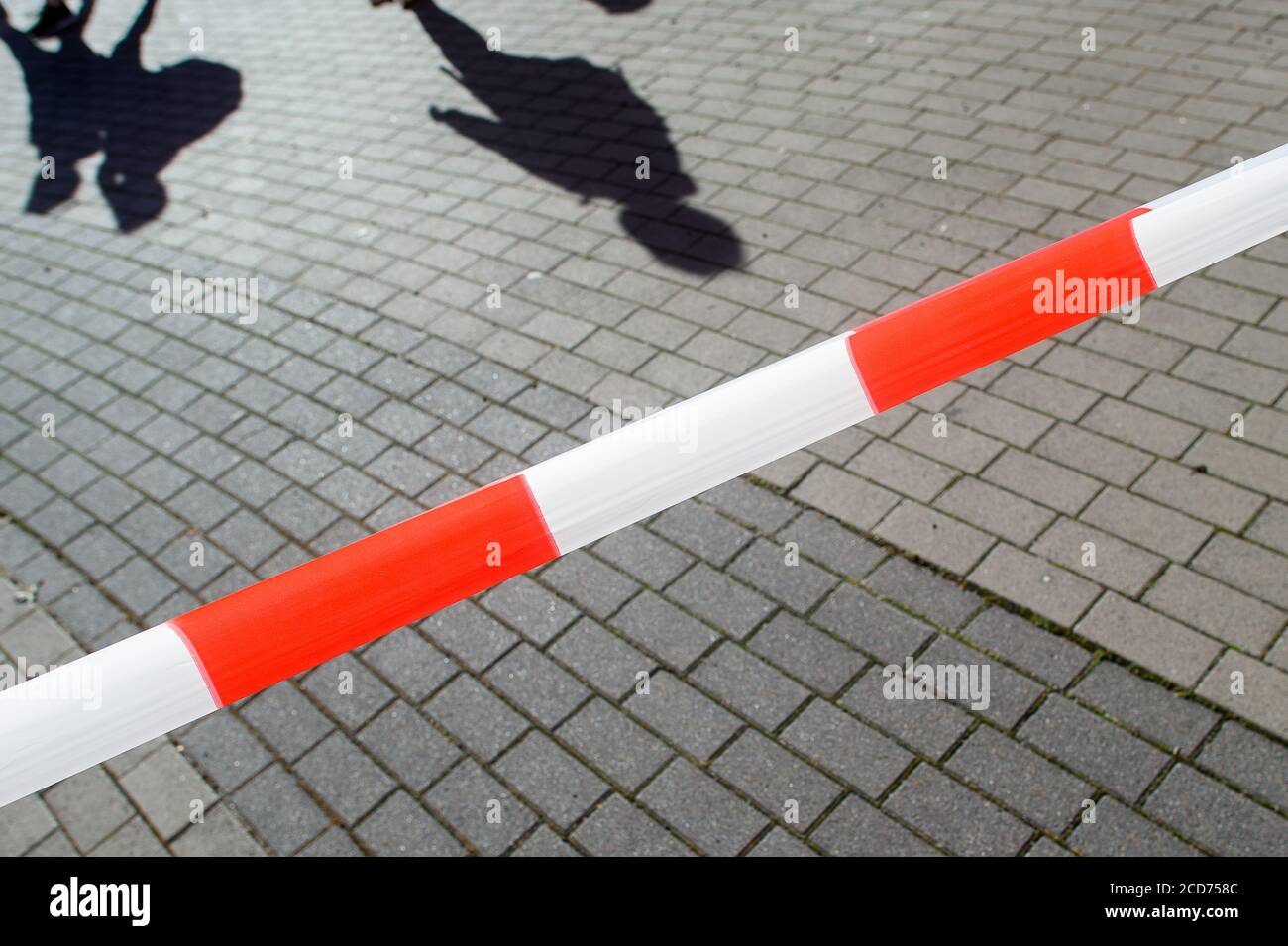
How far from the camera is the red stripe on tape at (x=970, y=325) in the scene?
2879 mm

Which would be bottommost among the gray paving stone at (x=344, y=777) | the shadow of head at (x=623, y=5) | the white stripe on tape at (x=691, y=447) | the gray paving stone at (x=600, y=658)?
Result: the gray paving stone at (x=344, y=777)

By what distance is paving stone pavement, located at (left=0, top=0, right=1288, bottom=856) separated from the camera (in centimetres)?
335

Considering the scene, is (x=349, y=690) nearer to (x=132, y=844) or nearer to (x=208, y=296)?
(x=132, y=844)

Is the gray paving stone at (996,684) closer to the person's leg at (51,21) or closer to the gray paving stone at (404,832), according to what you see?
the gray paving stone at (404,832)

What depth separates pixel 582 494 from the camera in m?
2.73

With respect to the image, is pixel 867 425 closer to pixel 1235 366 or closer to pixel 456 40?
pixel 1235 366

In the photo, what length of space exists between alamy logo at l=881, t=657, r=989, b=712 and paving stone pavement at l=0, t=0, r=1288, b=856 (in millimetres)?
35

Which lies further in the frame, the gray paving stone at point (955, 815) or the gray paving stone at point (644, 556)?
the gray paving stone at point (644, 556)

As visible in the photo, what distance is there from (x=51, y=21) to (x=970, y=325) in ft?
37.0

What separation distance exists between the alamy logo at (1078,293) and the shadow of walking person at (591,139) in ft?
8.80

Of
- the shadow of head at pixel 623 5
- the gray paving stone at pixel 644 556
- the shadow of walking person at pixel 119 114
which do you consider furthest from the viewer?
the shadow of head at pixel 623 5

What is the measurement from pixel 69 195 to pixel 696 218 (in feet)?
15.4

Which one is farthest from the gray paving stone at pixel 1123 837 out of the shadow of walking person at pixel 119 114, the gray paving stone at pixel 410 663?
the shadow of walking person at pixel 119 114
